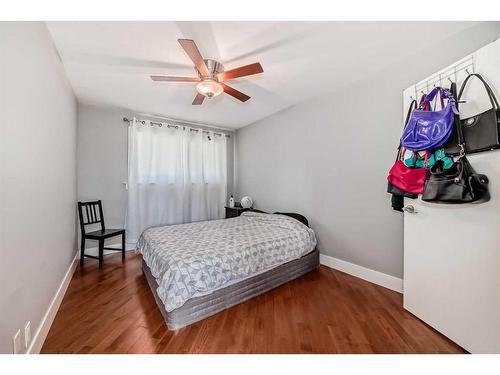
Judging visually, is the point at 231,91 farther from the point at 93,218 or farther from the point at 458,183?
the point at 93,218

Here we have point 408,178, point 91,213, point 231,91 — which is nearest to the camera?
point 408,178

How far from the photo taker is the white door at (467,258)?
48.0 inches

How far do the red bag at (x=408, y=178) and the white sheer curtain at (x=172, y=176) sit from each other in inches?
124

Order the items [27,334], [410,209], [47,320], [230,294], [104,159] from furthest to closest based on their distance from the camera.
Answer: [104,159]
[230,294]
[410,209]
[47,320]
[27,334]

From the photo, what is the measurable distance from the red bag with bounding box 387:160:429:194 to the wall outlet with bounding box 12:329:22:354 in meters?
2.67

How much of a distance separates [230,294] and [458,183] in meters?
1.88

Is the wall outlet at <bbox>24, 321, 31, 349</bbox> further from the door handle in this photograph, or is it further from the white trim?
the door handle

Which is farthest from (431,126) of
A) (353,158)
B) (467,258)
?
(353,158)

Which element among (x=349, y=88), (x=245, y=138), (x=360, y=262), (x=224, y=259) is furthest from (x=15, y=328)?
(x=245, y=138)

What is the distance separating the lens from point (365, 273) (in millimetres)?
2381

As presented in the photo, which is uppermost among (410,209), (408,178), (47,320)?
(408,178)

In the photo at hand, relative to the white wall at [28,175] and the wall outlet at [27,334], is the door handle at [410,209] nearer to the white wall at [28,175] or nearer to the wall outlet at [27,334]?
the white wall at [28,175]

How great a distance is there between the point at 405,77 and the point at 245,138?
110 inches
